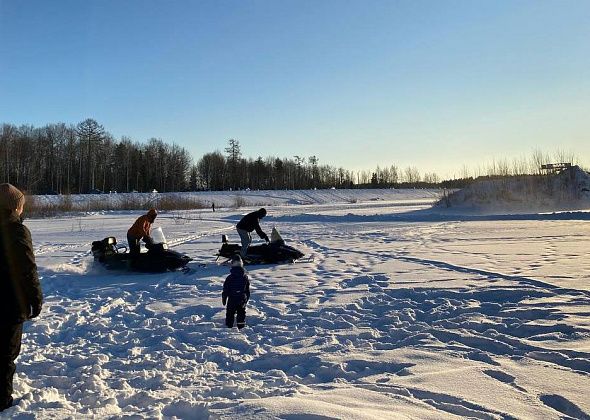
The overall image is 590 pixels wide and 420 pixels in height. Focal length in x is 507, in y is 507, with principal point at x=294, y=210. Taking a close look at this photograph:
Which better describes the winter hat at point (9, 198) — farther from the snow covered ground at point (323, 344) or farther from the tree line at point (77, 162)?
the tree line at point (77, 162)

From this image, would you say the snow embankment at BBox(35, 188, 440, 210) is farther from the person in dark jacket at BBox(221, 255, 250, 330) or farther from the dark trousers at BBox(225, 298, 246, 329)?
the dark trousers at BBox(225, 298, 246, 329)

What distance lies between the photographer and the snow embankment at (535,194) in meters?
35.9

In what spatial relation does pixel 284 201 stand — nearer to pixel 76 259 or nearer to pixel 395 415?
pixel 76 259

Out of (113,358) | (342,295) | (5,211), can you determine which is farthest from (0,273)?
(342,295)

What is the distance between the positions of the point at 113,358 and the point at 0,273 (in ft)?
6.20

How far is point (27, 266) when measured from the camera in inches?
168

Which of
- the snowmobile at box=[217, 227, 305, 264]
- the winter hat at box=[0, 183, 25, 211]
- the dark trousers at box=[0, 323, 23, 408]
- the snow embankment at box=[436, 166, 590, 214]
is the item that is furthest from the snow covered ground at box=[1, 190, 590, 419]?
the snow embankment at box=[436, 166, 590, 214]

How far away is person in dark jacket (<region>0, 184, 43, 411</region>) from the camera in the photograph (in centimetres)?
423

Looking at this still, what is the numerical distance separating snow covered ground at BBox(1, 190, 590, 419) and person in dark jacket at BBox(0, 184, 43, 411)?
0.38m

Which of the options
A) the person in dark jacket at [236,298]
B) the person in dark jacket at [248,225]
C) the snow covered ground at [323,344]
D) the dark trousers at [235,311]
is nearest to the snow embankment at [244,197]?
the person in dark jacket at [248,225]

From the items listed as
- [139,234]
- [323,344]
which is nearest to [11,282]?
[323,344]

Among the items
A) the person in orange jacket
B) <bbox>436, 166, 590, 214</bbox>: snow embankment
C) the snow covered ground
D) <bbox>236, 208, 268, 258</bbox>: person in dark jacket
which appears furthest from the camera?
<bbox>436, 166, 590, 214</bbox>: snow embankment

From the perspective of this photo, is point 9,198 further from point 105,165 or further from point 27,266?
point 105,165

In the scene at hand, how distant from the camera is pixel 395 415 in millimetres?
3707
